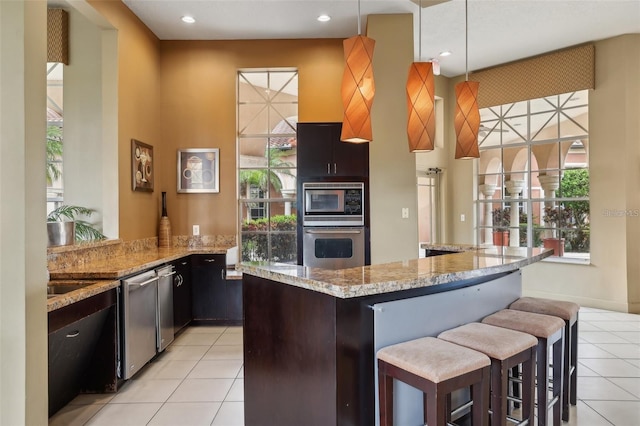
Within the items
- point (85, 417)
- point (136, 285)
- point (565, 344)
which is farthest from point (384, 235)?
point (85, 417)

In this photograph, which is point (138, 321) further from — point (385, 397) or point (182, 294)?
point (385, 397)

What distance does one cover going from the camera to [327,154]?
401 centimetres

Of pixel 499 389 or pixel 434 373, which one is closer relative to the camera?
pixel 434 373

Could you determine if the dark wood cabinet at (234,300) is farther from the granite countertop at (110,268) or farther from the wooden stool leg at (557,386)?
the wooden stool leg at (557,386)

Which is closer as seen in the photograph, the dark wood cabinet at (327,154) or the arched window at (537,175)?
the dark wood cabinet at (327,154)

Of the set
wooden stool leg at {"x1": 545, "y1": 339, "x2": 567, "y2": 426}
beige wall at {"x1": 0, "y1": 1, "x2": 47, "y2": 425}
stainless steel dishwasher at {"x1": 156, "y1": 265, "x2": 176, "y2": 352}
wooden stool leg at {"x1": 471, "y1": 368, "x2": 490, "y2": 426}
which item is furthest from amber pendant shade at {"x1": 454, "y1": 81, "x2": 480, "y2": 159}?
stainless steel dishwasher at {"x1": 156, "y1": 265, "x2": 176, "y2": 352}

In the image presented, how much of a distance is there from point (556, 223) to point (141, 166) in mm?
5390

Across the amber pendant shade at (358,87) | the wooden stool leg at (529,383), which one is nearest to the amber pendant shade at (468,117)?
the amber pendant shade at (358,87)

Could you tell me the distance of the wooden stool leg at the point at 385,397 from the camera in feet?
4.99

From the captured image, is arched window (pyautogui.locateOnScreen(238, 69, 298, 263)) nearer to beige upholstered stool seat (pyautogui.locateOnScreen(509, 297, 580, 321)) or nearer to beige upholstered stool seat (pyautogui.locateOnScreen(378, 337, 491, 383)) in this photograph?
beige upholstered stool seat (pyautogui.locateOnScreen(509, 297, 580, 321))

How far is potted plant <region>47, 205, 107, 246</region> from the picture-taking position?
9.23 ft

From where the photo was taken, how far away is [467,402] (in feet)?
6.75

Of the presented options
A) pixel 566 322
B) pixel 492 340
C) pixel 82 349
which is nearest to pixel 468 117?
pixel 566 322

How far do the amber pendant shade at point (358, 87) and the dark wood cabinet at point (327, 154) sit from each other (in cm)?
164
